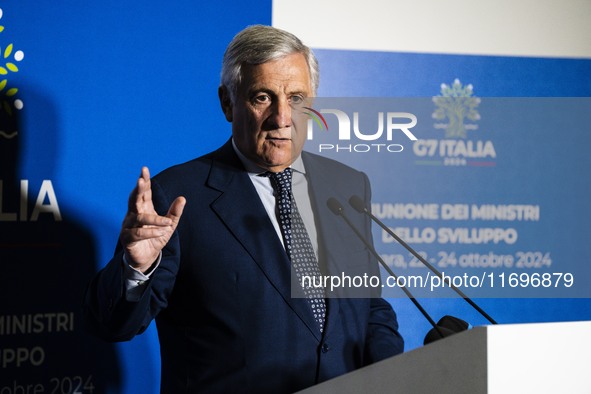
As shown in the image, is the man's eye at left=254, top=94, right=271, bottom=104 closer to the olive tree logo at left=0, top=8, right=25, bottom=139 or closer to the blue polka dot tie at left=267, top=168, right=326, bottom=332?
the blue polka dot tie at left=267, top=168, right=326, bottom=332

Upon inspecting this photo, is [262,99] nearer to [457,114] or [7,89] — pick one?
[457,114]

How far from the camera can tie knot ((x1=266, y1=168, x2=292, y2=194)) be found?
1.92 metres

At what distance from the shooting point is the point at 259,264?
5.98 ft

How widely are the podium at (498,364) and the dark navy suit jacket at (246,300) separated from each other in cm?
57

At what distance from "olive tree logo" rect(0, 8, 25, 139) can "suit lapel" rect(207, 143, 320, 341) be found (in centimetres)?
84

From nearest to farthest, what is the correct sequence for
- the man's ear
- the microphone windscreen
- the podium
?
the podium
the microphone windscreen
the man's ear

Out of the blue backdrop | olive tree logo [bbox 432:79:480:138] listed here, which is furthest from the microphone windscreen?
the blue backdrop

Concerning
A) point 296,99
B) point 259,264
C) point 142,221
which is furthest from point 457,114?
point 142,221

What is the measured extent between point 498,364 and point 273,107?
3.26 feet

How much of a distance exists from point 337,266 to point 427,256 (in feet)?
0.74

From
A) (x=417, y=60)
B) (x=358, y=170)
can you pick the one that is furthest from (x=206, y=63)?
(x=358, y=170)

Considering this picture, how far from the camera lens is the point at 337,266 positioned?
5.72 feet

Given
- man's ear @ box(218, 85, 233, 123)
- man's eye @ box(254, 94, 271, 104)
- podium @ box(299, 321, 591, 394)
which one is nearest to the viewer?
podium @ box(299, 321, 591, 394)

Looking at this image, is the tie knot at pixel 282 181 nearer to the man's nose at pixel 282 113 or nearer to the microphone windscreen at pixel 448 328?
the man's nose at pixel 282 113
